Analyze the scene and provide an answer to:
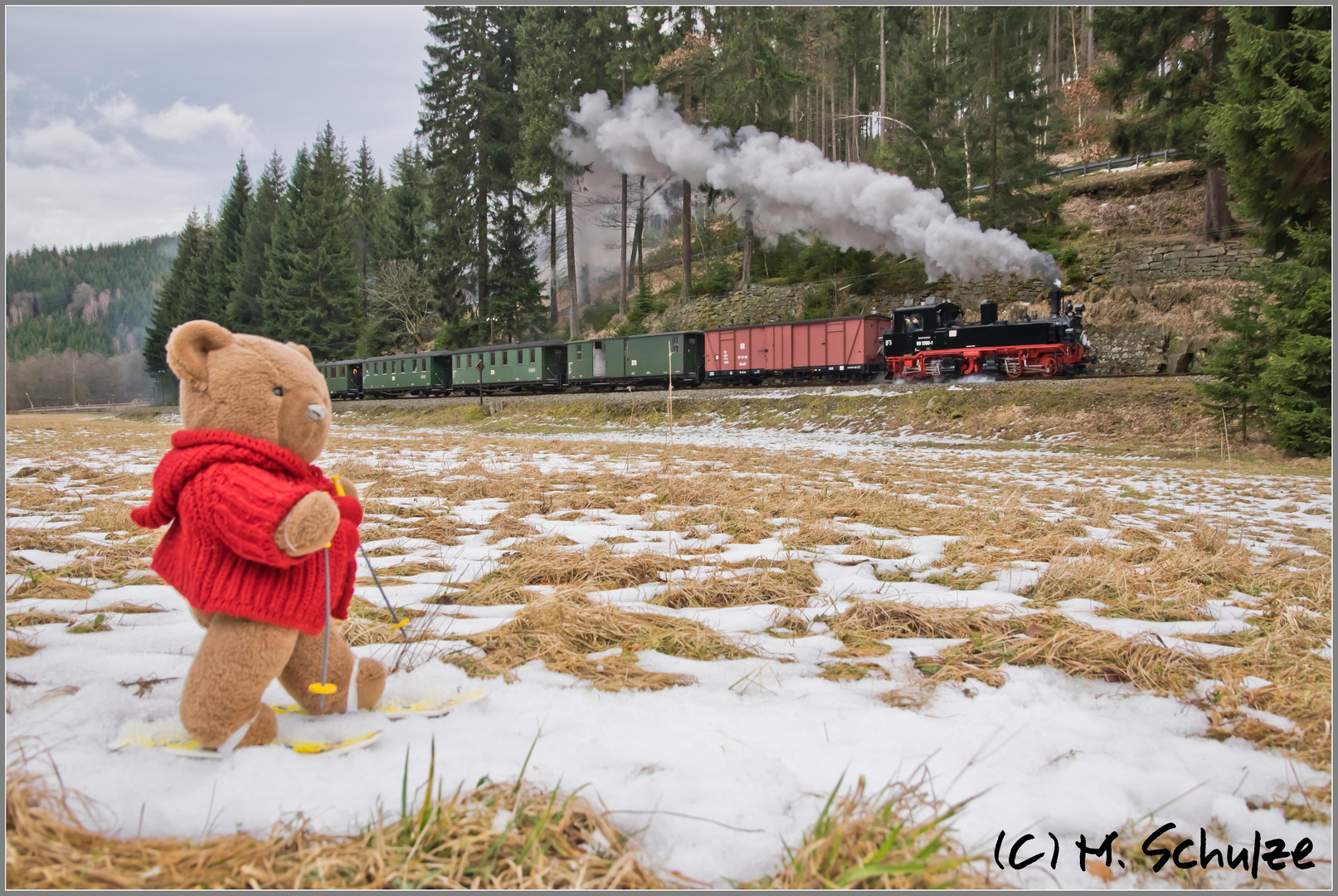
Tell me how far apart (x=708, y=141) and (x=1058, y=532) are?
77.3 feet

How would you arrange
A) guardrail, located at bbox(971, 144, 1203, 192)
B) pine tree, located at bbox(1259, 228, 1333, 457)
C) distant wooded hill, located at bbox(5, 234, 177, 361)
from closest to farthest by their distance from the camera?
pine tree, located at bbox(1259, 228, 1333, 457), guardrail, located at bbox(971, 144, 1203, 192), distant wooded hill, located at bbox(5, 234, 177, 361)

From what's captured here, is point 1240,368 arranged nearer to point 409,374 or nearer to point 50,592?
point 50,592

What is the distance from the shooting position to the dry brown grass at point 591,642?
1879 millimetres

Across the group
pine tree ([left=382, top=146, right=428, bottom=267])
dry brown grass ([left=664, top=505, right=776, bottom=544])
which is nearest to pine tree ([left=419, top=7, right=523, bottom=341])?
pine tree ([left=382, top=146, right=428, bottom=267])

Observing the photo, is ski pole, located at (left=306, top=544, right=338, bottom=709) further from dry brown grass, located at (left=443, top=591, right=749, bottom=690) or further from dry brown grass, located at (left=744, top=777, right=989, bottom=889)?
dry brown grass, located at (left=744, top=777, right=989, bottom=889)

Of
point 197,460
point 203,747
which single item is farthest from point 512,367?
point 203,747

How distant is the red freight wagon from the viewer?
→ 66.6 ft

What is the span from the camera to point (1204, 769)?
1478mm

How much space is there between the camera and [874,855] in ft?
3.48

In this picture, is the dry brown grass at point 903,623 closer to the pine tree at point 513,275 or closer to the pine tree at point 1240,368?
the pine tree at point 1240,368

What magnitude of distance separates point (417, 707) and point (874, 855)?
1.12m

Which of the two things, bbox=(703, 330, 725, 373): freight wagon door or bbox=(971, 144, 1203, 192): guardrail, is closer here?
bbox=(703, 330, 725, 373): freight wagon door

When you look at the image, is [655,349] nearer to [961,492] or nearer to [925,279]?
[925,279]

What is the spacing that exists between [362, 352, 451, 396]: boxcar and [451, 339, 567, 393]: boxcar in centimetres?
59
